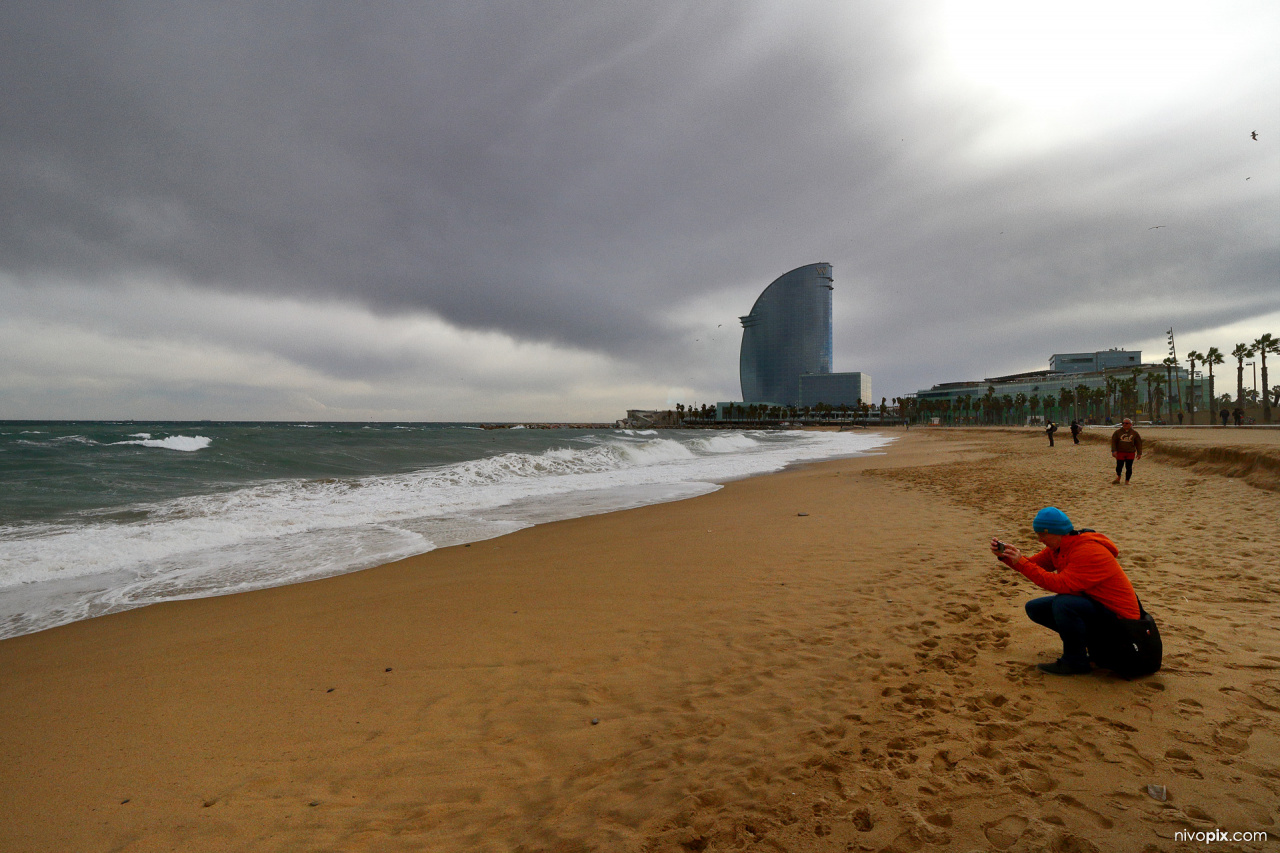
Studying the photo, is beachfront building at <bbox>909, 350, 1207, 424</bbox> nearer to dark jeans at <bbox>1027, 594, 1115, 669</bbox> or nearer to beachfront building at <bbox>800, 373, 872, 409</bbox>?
beachfront building at <bbox>800, 373, 872, 409</bbox>

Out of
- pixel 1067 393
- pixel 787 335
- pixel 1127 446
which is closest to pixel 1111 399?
pixel 1067 393

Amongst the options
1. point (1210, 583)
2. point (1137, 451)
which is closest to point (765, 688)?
point (1210, 583)

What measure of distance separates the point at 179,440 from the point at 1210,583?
136 feet

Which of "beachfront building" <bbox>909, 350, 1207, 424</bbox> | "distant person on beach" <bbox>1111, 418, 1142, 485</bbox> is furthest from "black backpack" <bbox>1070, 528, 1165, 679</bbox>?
"beachfront building" <bbox>909, 350, 1207, 424</bbox>

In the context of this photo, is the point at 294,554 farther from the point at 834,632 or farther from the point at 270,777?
the point at 834,632

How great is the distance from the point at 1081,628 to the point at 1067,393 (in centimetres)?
11952

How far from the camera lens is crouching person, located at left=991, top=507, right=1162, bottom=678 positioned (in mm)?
3484

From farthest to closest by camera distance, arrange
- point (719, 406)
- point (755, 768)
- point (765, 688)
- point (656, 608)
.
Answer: point (719, 406) → point (656, 608) → point (765, 688) → point (755, 768)

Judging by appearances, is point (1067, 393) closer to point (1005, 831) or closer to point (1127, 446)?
point (1127, 446)

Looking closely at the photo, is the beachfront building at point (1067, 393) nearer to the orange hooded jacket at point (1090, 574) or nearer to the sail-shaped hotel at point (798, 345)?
the sail-shaped hotel at point (798, 345)

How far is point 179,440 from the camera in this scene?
101 ft

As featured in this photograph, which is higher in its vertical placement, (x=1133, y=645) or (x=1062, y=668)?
(x=1133, y=645)

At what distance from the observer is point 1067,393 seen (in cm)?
9625

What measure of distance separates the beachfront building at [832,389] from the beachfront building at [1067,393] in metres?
18.7
